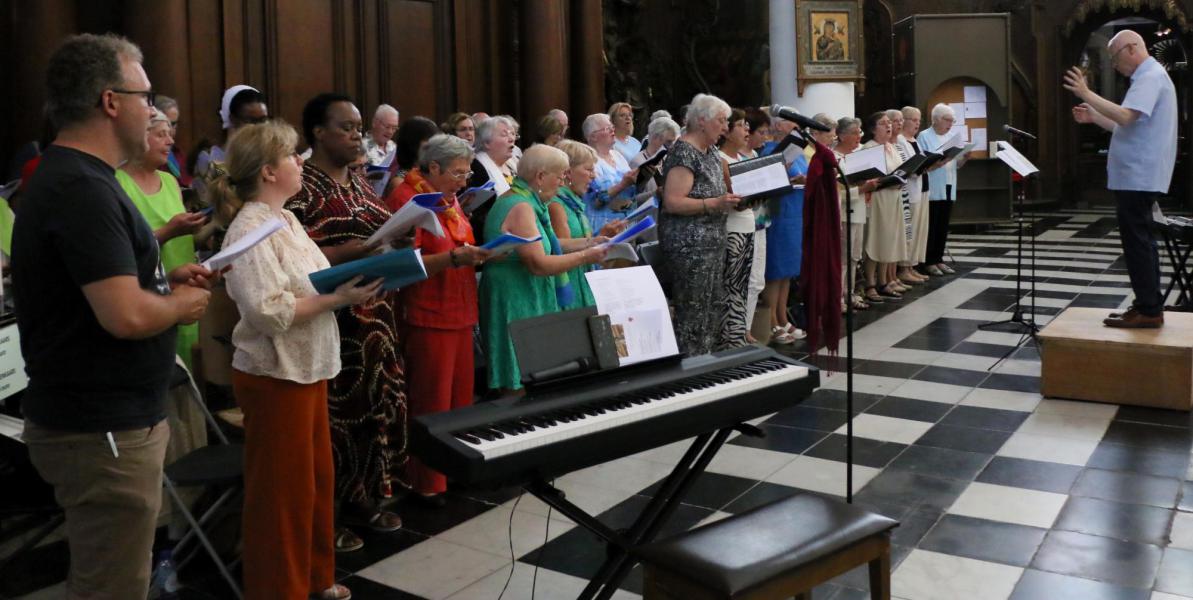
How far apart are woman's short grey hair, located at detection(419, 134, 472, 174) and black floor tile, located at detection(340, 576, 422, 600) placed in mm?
1610

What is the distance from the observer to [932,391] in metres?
6.25

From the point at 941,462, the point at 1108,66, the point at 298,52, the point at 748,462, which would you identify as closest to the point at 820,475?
the point at 748,462

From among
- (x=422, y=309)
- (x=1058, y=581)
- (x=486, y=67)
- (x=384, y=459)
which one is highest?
(x=486, y=67)

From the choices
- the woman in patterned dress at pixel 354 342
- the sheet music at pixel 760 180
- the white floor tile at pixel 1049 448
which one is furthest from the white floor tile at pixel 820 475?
the woman in patterned dress at pixel 354 342

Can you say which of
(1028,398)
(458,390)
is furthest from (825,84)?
(458,390)

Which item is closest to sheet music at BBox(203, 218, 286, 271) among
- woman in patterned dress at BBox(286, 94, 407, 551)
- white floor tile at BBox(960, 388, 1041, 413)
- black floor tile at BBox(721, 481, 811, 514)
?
woman in patterned dress at BBox(286, 94, 407, 551)

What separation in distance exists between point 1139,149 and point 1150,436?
63.4 inches

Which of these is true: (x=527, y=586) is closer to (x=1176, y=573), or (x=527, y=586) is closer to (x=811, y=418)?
(x=1176, y=573)

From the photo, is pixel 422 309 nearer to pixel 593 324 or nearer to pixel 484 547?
pixel 484 547

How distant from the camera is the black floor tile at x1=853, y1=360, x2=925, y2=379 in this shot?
6.72 metres

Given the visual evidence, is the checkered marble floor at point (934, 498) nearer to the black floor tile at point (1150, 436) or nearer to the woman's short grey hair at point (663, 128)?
the black floor tile at point (1150, 436)

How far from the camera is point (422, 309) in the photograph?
14.1 ft

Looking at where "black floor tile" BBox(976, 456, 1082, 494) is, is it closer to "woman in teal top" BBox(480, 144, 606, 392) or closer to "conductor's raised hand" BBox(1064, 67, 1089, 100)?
"woman in teal top" BBox(480, 144, 606, 392)

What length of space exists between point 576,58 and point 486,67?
1.03 m
